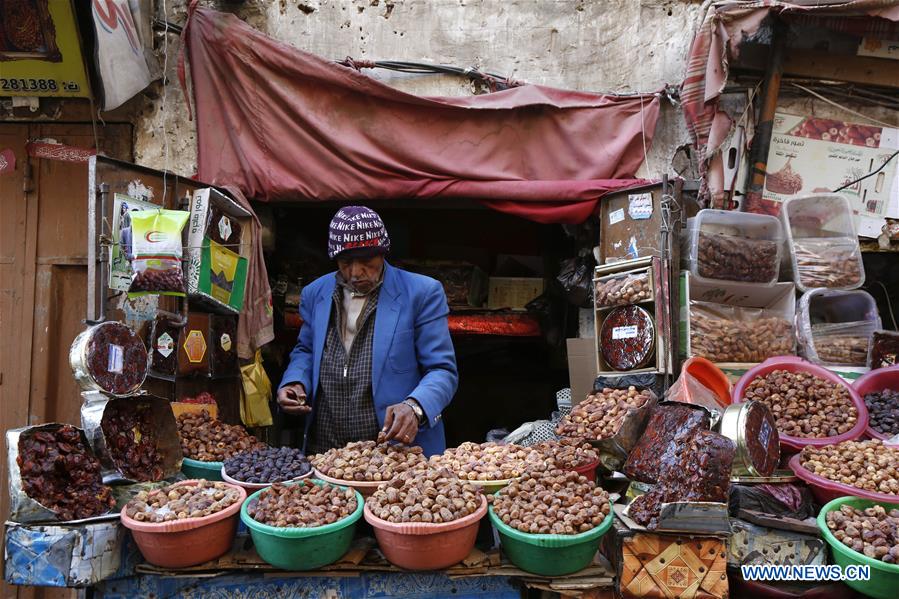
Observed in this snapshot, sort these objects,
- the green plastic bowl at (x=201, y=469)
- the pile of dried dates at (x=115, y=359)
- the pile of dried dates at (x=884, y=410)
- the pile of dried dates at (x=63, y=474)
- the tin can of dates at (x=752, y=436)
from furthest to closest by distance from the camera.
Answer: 1. the pile of dried dates at (x=884, y=410)
2. the green plastic bowl at (x=201, y=469)
3. the tin can of dates at (x=752, y=436)
4. the pile of dried dates at (x=115, y=359)
5. the pile of dried dates at (x=63, y=474)

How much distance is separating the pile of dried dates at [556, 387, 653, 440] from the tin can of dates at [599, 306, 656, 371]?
457 mm

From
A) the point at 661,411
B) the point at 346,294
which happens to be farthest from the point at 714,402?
the point at 346,294

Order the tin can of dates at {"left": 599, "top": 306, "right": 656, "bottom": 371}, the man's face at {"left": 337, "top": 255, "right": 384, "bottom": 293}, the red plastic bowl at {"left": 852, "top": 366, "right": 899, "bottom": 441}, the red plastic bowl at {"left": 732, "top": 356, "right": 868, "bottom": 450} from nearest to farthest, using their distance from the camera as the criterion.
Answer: the man's face at {"left": 337, "top": 255, "right": 384, "bottom": 293} < the red plastic bowl at {"left": 732, "top": 356, "right": 868, "bottom": 450} < the red plastic bowl at {"left": 852, "top": 366, "right": 899, "bottom": 441} < the tin can of dates at {"left": 599, "top": 306, "right": 656, "bottom": 371}

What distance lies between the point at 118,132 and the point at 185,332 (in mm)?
1787

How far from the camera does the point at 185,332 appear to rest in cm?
391

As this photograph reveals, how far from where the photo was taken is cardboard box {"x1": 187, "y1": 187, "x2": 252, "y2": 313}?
3865 mm

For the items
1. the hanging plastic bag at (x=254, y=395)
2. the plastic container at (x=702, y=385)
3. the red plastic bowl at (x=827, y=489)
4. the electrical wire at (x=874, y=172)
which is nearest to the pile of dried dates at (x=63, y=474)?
the hanging plastic bag at (x=254, y=395)

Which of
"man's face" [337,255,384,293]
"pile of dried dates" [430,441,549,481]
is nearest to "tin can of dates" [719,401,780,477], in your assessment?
"pile of dried dates" [430,441,549,481]

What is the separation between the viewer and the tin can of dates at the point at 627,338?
14.1 ft

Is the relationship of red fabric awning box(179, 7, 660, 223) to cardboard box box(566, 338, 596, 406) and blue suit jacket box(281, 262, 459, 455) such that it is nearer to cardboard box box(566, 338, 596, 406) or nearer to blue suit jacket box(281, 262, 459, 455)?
cardboard box box(566, 338, 596, 406)

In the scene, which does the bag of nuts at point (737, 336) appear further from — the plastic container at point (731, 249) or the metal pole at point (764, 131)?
the metal pole at point (764, 131)

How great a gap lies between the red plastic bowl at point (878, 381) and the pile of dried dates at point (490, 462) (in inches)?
96.1

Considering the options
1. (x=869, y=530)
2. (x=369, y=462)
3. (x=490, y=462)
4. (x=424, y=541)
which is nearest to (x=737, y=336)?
(x=869, y=530)

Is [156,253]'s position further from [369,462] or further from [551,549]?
[551,549]
